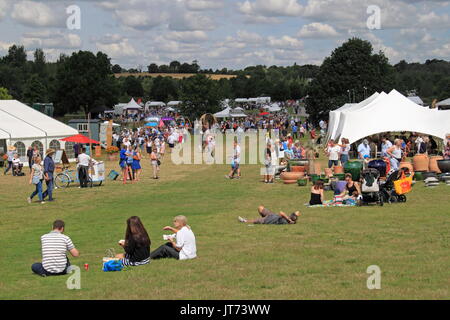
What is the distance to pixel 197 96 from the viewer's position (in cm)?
10038

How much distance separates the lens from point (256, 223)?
1638 cm

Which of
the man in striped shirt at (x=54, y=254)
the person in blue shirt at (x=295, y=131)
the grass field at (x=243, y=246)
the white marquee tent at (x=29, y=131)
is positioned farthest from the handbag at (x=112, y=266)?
the person in blue shirt at (x=295, y=131)

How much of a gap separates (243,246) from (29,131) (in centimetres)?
3060

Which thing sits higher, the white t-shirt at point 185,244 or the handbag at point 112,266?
the white t-shirt at point 185,244

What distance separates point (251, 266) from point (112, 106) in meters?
99.6

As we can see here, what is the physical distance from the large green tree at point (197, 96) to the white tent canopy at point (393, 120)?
216 feet

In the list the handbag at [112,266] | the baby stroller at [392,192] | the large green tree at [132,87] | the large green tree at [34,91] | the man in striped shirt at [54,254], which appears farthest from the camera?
the large green tree at [132,87]

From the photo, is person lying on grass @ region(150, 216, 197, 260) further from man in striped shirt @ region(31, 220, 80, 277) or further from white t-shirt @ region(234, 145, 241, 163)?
white t-shirt @ region(234, 145, 241, 163)

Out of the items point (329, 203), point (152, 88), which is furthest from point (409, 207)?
point (152, 88)

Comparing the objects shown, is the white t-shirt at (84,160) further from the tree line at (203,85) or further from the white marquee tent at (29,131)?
the tree line at (203,85)

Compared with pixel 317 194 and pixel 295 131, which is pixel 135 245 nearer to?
pixel 317 194

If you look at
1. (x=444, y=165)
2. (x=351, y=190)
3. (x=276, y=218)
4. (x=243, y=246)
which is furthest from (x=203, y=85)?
(x=243, y=246)

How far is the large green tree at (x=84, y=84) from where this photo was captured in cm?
10312

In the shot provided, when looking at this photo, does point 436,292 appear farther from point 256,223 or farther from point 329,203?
point 329,203
